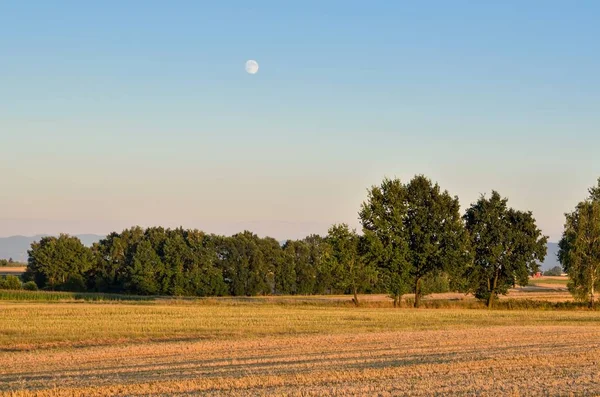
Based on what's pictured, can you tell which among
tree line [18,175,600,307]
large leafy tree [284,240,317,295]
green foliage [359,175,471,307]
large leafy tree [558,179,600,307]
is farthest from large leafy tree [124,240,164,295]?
large leafy tree [558,179,600,307]

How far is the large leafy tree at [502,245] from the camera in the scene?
6925cm

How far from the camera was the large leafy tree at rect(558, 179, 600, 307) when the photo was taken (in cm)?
6875

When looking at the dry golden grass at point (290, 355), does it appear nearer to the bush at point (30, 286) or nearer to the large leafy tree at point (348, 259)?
the large leafy tree at point (348, 259)

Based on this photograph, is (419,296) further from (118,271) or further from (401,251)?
(118,271)

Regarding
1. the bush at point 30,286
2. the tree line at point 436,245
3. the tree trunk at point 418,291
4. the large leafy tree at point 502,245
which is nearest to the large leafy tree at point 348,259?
the tree line at point 436,245

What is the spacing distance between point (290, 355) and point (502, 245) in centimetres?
4597

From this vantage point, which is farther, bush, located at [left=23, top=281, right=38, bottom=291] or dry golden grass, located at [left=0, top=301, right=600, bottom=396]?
bush, located at [left=23, top=281, right=38, bottom=291]

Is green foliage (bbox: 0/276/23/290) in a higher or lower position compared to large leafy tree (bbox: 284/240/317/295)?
lower

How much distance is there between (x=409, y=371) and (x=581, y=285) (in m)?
52.5

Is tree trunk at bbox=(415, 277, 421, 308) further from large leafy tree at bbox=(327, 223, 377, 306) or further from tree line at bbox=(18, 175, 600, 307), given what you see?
large leafy tree at bbox=(327, 223, 377, 306)

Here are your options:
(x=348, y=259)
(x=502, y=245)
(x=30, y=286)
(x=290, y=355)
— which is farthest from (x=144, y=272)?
(x=290, y=355)

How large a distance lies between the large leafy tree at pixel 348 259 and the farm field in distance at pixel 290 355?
Result: 17706 mm

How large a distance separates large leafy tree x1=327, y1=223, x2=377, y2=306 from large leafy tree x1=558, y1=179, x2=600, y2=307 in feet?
60.0

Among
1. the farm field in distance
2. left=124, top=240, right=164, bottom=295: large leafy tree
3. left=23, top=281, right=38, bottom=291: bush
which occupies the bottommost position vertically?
the farm field in distance
